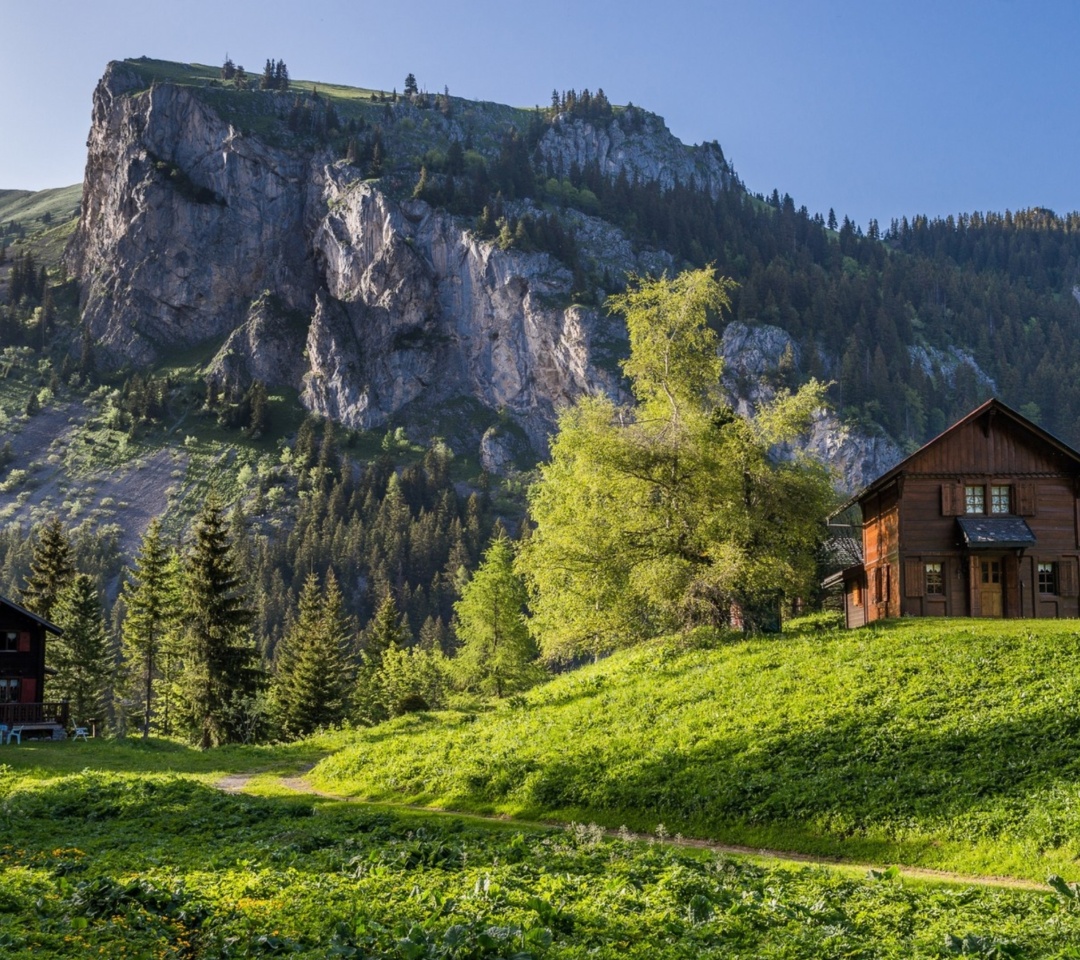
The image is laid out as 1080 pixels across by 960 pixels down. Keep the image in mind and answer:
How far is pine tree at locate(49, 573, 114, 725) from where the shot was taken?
2776 inches

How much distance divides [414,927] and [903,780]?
50.6ft

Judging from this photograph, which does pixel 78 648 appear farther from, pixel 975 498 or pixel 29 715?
pixel 975 498

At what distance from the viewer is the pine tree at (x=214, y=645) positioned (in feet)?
192

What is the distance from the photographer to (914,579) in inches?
1818

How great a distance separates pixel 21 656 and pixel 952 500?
2011 inches

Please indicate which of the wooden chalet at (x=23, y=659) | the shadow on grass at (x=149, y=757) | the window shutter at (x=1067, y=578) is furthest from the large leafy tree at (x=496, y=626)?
the window shutter at (x=1067, y=578)

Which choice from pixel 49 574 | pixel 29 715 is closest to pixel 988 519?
pixel 29 715

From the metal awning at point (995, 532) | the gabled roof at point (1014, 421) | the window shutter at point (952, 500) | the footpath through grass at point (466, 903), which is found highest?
the gabled roof at point (1014, 421)

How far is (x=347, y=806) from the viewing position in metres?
26.8

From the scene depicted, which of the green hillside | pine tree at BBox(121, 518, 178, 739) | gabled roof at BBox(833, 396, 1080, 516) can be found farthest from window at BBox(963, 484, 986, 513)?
pine tree at BBox(121, 518, 178, 739)

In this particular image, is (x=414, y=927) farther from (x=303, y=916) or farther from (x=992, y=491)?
(x=992, y=491)

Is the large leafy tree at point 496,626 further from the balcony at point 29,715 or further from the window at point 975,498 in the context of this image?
the window at point 975,498

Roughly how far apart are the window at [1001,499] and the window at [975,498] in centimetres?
39

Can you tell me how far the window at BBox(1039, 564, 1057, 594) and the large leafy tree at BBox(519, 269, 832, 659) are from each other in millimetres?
10677
